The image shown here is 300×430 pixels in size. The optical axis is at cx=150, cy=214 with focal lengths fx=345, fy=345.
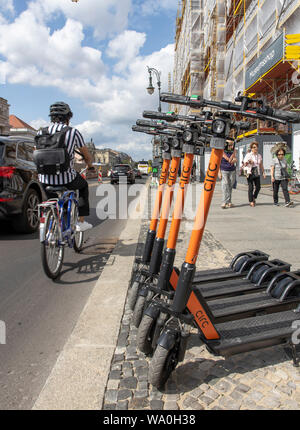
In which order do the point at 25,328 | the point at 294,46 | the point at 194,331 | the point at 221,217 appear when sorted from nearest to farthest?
1. the point at 194,331
2. the point at 25,328
3. the point at 221,217
4. the point at 294,46

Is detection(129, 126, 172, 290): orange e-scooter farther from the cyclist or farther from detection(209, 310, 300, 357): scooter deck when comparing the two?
the cyclist

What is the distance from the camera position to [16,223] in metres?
6.29

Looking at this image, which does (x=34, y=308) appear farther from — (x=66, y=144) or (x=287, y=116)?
(x=287, y=116)

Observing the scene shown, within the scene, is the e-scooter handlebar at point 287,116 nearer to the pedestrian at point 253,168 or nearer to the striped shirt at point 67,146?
the striped shirt at point 67,146

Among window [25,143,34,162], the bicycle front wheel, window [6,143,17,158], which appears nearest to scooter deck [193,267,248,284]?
the bicycle front wheel

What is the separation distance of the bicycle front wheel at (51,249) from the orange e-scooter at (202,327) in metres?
1.96

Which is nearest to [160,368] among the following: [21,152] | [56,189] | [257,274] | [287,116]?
[257,274]

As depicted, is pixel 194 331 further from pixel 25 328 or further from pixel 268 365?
pixel 25 328

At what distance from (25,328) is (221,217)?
5.99m

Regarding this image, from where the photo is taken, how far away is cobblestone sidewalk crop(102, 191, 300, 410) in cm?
176

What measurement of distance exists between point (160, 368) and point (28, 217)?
5.17m

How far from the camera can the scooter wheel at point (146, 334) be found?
2.08 metres
